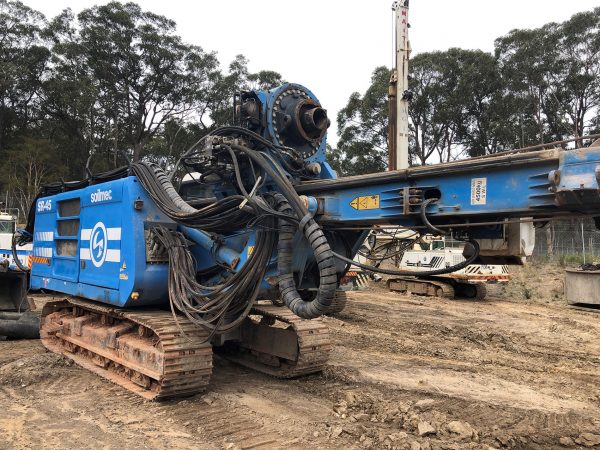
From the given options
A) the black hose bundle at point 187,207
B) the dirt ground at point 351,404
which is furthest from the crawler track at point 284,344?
the black hose bundle at point 187,207

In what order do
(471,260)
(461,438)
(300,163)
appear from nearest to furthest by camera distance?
(471,260), (461,438), (300,163)

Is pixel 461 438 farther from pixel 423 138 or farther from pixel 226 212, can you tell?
pixel 423 138

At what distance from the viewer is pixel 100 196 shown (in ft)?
21.8

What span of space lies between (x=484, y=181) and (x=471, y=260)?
0.60 m

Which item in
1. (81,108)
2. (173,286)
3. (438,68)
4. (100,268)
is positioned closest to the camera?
(173,286)

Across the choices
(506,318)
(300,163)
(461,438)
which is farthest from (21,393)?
(506,318)

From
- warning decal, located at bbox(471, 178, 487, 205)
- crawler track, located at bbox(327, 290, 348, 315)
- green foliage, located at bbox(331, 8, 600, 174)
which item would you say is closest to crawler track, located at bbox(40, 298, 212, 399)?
warning decal, located at bbox(471, 178, 487, 205)

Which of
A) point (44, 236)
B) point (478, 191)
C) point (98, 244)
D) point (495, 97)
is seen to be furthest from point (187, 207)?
point (495, 97)

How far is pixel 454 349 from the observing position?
916 centimetres

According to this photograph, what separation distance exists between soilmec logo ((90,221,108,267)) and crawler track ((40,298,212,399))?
592 millimetres

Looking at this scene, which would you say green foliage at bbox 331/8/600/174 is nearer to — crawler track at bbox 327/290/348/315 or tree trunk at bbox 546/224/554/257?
tree trunk at bbox 546/224/554/257

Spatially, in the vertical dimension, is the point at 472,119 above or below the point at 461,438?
above

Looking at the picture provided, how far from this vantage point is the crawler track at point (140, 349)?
536 centimetres

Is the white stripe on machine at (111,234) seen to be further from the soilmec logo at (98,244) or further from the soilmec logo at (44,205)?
the soilmec logo at (44,205)
